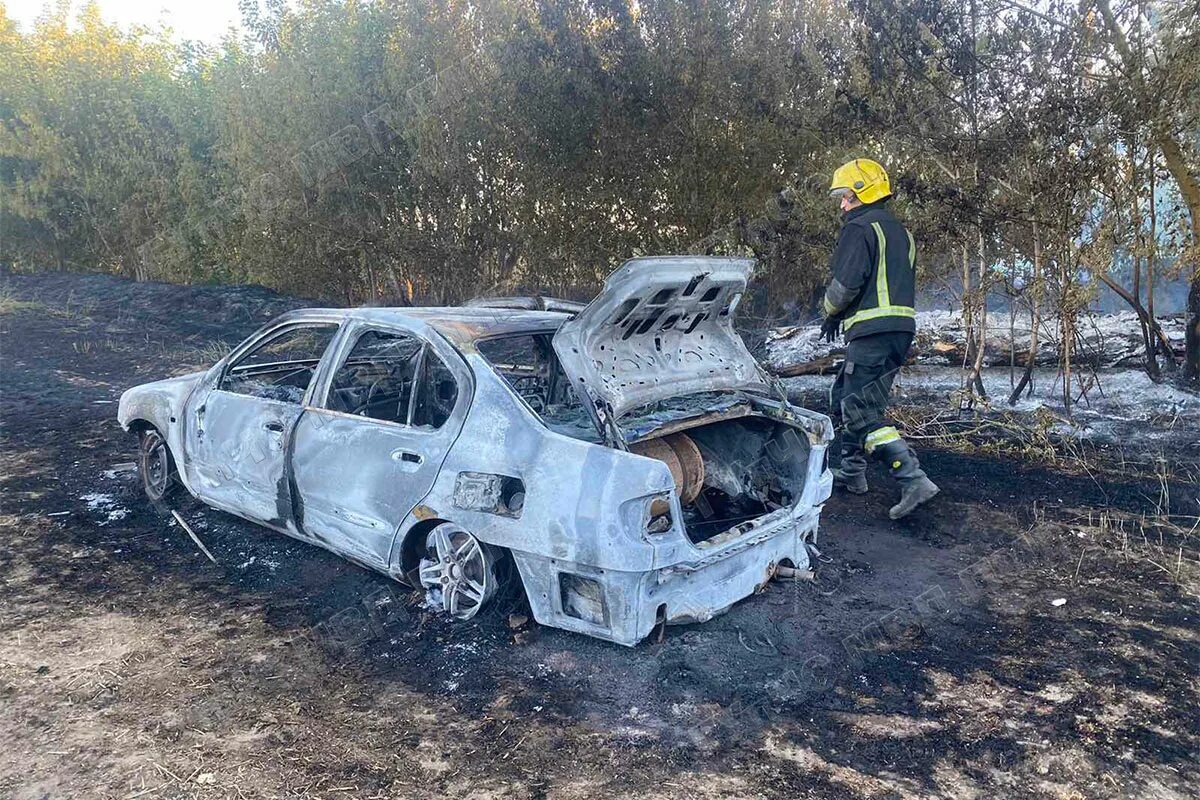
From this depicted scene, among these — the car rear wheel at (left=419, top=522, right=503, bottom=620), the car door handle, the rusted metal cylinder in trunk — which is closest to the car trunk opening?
the rusted metal cylinder in trunk

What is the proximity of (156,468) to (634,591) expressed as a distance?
379 centimetres

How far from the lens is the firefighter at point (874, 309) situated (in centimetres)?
478

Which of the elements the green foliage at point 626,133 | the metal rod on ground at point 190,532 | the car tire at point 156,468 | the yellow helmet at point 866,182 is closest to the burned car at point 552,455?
the metal rod on ground at point 190,532

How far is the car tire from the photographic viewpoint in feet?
16.7

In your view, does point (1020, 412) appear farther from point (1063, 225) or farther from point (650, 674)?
point (650, 674)

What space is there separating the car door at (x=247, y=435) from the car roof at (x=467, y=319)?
363 mm

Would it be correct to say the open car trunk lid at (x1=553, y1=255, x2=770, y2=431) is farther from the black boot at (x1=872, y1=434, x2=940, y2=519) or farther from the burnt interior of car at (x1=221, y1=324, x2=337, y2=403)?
the burnt interior of car at (x1=221, y1=324, x2=337, y2=403)

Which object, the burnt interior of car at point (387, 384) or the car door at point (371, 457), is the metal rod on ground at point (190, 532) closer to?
the car door at point (371, 457)

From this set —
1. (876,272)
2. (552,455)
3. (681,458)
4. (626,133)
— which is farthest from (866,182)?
(626,133)

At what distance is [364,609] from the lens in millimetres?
3738

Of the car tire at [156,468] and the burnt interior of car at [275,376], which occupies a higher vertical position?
the burnt interior of car at [275,376]

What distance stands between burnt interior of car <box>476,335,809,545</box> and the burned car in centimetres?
1

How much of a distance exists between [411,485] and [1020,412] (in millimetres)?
5541

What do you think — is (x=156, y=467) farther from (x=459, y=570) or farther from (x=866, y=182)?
(x=866, y=182)
